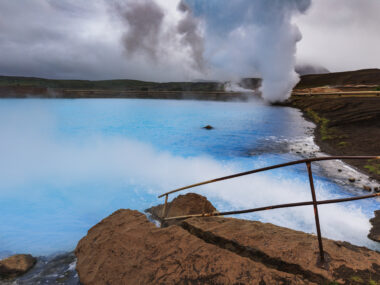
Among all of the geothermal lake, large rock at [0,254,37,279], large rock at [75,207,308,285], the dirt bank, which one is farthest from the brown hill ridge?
the dirt bank

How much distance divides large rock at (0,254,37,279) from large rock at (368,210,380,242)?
8077mm

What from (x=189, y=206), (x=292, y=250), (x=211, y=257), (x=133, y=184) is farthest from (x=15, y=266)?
(x=133, y=184)

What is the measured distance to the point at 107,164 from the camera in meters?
13.7

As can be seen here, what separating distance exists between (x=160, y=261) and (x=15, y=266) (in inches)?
134

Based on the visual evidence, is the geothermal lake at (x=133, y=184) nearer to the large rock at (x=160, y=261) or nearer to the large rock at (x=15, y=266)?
the large rock at (x=15, y=266)

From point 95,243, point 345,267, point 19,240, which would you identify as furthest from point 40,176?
point 345,267

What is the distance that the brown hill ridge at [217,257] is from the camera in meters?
2.40

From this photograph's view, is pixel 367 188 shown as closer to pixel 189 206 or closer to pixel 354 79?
pixel 189 206

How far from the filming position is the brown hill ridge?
2.40 m

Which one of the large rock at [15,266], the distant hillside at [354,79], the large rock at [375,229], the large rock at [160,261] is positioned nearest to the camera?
the large rock at [160,261]

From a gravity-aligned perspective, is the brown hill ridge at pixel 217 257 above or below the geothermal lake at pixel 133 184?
above

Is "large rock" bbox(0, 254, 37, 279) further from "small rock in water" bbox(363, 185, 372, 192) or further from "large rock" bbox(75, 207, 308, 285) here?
"small rock in water" bbox(363, 185, 372, 192)

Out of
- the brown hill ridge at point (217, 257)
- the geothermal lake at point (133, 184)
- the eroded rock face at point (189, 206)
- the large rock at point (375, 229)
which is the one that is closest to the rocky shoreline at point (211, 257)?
the brown hill ridge at point (217, 257)

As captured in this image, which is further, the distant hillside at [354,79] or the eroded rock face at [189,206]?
the distant hillside at [354,79]
